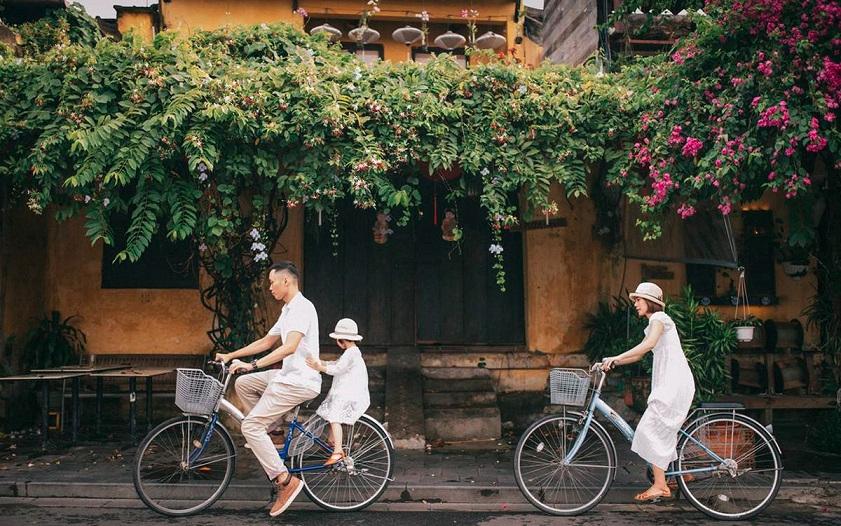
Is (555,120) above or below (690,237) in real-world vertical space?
above

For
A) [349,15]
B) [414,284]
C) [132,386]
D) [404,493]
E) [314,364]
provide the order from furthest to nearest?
1. [349,15]
2. [414,284]
3. [132,386]
4. [404,493]
5. [314,364]

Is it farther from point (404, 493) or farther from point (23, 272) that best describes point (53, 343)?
point (404, 493)

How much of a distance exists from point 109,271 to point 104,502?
4469 millimetres

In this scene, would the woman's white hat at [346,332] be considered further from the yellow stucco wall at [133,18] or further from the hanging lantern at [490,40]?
the yellow stucco wall at [133,18]

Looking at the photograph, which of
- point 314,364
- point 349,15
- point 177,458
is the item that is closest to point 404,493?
point 314,364

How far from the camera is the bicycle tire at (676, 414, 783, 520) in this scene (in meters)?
5.77

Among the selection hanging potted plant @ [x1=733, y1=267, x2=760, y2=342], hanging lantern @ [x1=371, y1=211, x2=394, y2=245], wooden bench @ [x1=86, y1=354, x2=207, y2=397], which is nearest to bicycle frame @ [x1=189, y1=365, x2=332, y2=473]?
hanging lantern @ [x1=371, y1=211, x2=394, y2=245]

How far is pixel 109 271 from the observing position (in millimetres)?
9852

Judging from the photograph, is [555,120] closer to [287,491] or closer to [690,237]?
[690,237]

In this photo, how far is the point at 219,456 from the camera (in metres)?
5.75

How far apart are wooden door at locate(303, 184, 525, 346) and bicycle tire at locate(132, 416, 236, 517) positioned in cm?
431

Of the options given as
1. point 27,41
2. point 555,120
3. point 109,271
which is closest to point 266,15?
point 27,41

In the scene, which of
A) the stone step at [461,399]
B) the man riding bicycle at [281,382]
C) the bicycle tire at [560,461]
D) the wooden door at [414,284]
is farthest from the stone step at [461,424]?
the man riding bicycle at [281,382]

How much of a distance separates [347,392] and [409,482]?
1.47 metres
